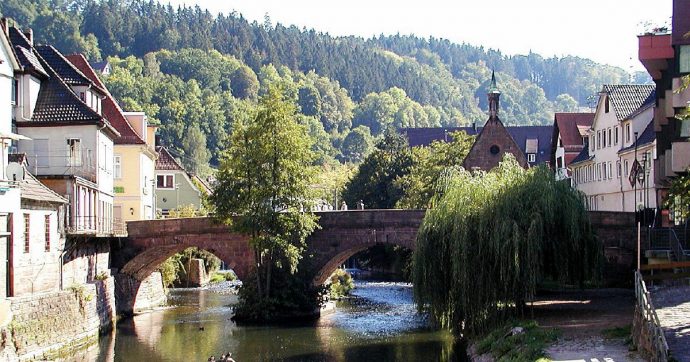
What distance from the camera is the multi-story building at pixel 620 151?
58312mm

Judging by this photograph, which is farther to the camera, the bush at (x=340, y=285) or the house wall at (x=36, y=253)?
the bush at (x=340, y=285)

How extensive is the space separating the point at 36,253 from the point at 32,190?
2.25 meters

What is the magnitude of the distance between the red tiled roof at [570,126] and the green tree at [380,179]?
1616 cm

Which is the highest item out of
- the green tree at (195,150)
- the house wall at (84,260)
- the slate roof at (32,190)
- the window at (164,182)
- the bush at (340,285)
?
the green tree at (195,150)

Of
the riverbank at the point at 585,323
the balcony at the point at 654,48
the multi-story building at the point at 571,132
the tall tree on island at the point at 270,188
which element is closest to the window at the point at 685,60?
the balcony at the point at 654,48

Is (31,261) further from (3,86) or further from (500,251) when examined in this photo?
(500,251)

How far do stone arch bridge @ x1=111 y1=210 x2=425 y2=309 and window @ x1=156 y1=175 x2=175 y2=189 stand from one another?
109ft

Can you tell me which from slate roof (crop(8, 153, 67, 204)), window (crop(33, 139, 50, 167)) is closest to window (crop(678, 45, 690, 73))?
slate roof (crop(8, 153, 67, 204))

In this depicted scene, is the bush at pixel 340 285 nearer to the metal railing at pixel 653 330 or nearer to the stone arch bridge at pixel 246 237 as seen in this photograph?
the stone arch bridge at pixel 246 237

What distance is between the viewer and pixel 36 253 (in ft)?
125

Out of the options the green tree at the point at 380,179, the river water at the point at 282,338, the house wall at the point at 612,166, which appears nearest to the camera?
the river water at the point at 282,338

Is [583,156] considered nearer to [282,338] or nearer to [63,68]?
[282,338]

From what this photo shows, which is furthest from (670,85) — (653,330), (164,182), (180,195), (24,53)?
(180,195)

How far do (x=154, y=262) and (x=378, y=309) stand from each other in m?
11.9
